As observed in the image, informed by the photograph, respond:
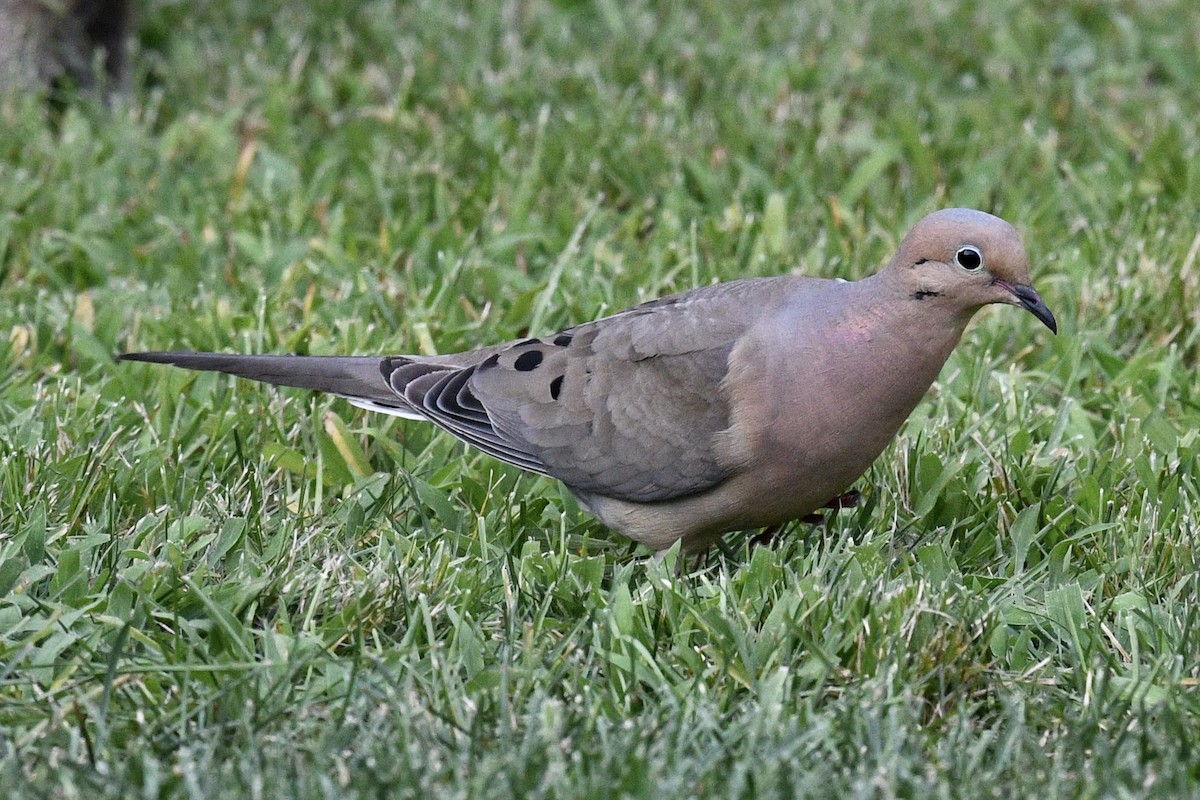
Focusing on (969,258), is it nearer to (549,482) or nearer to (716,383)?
(716,383)

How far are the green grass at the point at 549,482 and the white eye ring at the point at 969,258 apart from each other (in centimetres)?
65

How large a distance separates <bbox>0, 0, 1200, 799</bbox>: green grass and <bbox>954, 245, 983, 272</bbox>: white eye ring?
0.65 meters

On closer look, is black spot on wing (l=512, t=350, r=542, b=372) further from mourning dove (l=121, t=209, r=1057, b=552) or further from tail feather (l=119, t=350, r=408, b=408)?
tail feather (l=119, t=350, r=408, b=408)

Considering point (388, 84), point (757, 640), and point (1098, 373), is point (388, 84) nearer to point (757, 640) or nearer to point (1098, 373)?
point (1098, 373)

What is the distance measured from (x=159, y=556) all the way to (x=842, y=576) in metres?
1.51

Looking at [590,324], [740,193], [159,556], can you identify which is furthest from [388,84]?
[159,556]

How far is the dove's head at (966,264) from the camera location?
3424 mm

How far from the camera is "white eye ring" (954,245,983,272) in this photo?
11.3 feet

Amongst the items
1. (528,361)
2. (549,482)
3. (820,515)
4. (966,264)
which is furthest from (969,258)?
(549,482)

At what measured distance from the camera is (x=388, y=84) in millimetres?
6699

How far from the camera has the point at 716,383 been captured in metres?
3.67

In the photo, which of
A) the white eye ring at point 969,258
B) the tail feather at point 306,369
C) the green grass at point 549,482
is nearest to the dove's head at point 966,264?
the white eye ring at point 969,258

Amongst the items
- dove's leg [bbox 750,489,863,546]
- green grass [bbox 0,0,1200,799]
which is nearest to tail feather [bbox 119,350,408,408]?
green grass [bbox 0,0,1200,799]

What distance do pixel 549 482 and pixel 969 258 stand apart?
140 centimetres
